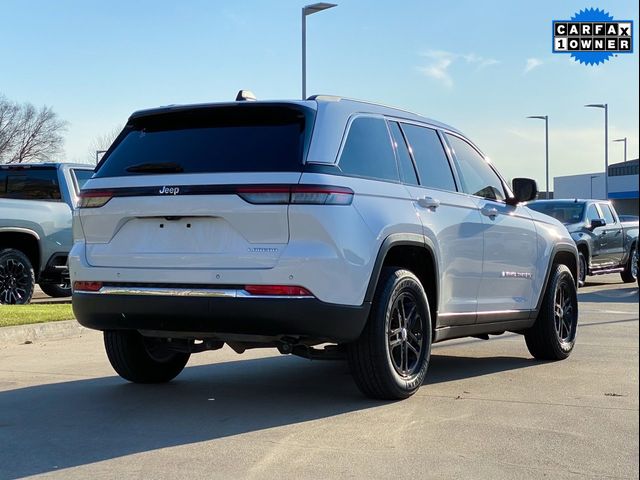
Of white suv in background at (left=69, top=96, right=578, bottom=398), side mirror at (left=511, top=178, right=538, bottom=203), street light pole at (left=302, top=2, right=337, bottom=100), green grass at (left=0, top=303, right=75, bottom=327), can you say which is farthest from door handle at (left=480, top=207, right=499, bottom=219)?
street light pole at (left=302, top=2, right=337, bottom=100)

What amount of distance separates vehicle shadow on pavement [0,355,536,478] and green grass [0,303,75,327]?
2.96 metres

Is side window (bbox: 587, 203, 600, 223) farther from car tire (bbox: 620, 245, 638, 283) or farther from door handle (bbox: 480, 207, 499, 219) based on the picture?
door handle (bbox: 480, 207, 499, 219)

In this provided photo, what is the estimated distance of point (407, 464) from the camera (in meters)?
4.13

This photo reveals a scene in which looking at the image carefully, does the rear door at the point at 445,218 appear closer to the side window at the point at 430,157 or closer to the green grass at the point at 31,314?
the side window at the point at 430,157

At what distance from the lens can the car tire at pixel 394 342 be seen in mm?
5348

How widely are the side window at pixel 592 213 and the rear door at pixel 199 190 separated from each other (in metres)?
13.1

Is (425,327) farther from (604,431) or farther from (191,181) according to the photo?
(191,181)

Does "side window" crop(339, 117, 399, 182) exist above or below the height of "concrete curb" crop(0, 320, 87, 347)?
above

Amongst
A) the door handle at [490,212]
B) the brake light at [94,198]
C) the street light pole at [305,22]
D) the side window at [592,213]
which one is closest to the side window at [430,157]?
the door handle at [490,212]

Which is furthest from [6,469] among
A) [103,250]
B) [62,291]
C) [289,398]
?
[62,291]

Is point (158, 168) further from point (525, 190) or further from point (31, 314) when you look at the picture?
point (31, 314)

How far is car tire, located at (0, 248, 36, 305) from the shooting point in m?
11.6

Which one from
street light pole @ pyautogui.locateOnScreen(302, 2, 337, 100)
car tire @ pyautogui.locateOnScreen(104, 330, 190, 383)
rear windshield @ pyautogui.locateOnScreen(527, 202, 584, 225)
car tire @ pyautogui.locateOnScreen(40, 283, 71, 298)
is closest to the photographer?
car tire @ pyautogui.locateOnScreen(104, 330, 190, 383)

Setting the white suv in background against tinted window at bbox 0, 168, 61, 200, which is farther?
tinted window at bbox 0, 168, 61, 200
